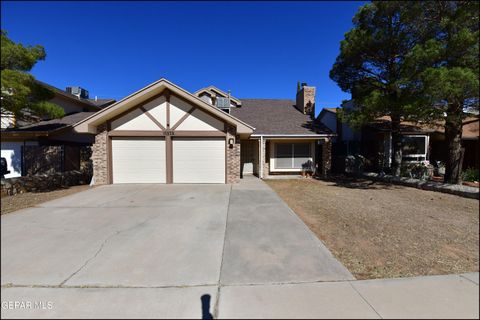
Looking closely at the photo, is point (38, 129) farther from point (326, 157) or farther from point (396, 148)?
point (396, 148)

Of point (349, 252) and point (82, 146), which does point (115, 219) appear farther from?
point (82, 146)

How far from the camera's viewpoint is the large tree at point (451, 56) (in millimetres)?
6559

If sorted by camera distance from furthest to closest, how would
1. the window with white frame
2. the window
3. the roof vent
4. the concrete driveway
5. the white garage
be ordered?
1. the roof vent
2. the window with white frame
3. the window
4. the white garage
5. the concrete driveway

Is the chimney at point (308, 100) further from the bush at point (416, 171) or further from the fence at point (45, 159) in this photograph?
the fence at point (45, 159)

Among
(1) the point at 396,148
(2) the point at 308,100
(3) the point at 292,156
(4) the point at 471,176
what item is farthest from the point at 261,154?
(4) the point at 471,176

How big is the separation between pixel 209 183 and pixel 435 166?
13.7 metres

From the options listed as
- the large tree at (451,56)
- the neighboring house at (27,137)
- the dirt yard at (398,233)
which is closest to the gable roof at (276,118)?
the large tree at (451,56)

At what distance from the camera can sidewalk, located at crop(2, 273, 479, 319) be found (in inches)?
92.8

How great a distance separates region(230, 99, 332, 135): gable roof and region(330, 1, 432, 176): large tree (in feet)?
10.2

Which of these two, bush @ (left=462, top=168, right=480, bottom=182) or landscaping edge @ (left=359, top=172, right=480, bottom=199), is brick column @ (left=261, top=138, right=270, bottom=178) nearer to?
landscaping edge @ (left=359, top=172, right=480, bottom=199)

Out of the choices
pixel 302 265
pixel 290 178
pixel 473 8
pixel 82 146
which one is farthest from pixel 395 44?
pixel 82 146

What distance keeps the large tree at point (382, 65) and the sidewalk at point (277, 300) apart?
26.0 ft

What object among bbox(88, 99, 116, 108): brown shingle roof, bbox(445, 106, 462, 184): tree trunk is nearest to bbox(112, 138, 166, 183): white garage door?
bbox(445, 106, 462, 184): tree trunk

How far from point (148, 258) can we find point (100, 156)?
9.24 metres
